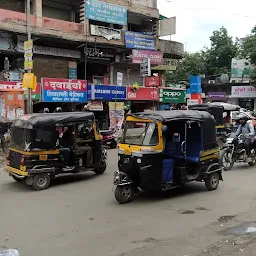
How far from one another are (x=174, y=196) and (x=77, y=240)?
11.2ft

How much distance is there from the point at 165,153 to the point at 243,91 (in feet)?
112

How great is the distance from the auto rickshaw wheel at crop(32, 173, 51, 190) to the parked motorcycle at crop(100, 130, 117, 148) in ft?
27.3

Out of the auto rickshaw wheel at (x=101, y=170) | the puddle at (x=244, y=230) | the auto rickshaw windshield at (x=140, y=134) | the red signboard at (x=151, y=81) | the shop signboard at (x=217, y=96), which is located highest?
the red signboard at (x=151, y=81)

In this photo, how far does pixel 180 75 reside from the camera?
1890 inches

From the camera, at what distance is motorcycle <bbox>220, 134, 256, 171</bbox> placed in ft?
38.3

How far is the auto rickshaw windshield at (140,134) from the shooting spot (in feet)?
26.3

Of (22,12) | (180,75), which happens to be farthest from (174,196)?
(180,75)

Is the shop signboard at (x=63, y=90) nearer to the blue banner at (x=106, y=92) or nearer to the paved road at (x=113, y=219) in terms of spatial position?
the blue banner at (x=106, y=92)

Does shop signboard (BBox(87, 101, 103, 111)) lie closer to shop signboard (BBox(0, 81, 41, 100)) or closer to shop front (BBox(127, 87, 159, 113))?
shop front (BBox(127, 87, 159, 113))

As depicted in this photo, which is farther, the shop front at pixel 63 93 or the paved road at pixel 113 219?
the shop front at pixel 63 93

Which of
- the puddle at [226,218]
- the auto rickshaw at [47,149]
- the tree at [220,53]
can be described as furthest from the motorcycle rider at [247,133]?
the tree at [220,53]

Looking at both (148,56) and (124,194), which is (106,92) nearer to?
(148,56)

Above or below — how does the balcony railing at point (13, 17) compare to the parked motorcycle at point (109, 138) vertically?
above

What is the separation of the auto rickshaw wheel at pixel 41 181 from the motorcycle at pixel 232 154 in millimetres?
5306
